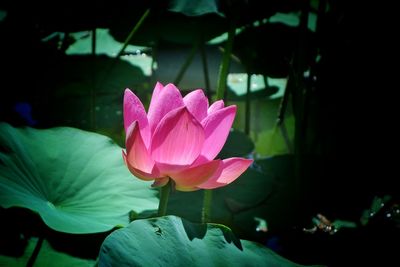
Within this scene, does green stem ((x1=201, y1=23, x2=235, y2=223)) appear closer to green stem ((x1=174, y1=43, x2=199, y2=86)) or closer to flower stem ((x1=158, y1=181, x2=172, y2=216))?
flower stem ((x1=158, y1=181, x2=172, y2=216))

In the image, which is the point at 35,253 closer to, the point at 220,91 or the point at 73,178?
the point at 73,178

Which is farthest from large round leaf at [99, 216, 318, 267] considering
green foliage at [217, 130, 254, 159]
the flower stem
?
green foliage at [217, 130, 254, 159]

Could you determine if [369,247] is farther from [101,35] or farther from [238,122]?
[101,35]

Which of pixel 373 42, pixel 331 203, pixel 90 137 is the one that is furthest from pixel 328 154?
pixel 90 137

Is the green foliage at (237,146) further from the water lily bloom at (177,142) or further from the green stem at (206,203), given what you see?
the water lily bloom at (177,142)

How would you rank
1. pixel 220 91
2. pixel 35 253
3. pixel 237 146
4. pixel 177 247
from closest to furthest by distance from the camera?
pixel 177 247 < pixel 35 253 < pixel 220 91 < pixel 237 146

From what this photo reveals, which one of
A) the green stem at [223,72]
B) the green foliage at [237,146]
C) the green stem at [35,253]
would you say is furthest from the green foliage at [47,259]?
the green foliage at [237,146]

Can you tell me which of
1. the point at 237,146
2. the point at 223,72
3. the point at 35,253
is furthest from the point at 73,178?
the point at 237,146
